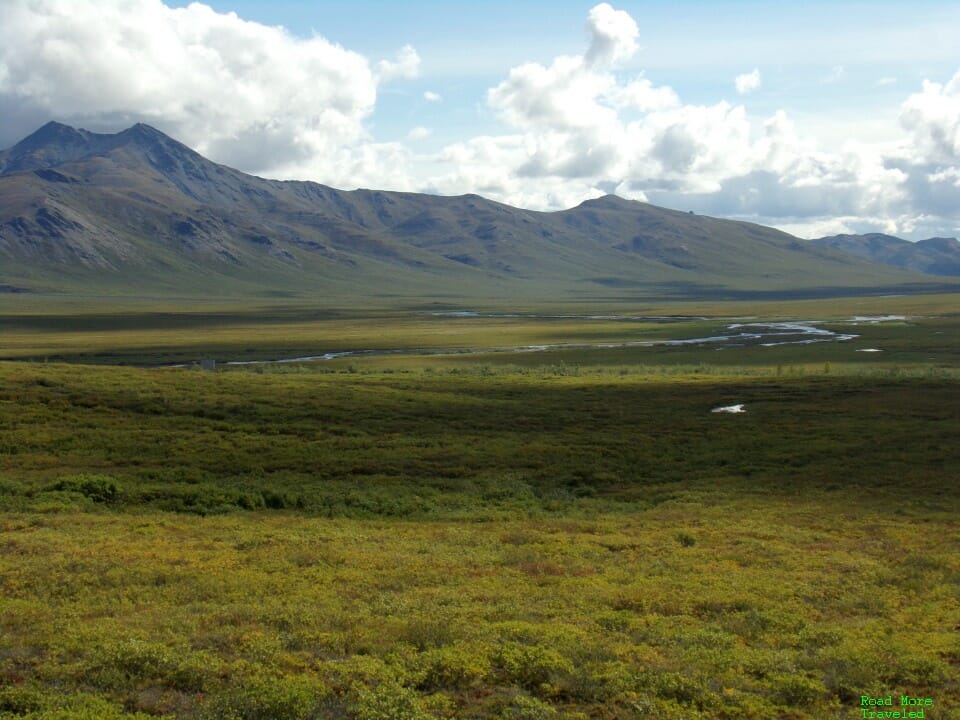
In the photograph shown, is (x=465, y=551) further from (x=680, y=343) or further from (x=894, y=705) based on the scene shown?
(x=680, y=343)

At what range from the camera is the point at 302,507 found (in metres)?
33.6

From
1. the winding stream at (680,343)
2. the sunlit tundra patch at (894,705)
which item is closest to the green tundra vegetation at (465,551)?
the sunlit tundra patch at (894,705)

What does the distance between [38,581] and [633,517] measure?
20.5 m

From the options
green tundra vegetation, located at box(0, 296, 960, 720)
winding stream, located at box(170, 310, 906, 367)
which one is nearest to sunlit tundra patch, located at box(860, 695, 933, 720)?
green tundra vegetation, located at box(0, 296, 960, 720)

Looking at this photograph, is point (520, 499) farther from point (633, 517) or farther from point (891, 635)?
point (891, 635)

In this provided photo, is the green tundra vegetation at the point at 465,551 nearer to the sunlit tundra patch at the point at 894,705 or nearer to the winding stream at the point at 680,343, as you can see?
the sunlit tundra patch at the point at 894,705

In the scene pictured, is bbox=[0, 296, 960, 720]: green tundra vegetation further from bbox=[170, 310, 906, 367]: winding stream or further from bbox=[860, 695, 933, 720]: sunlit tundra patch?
bbox=[170, 310, 906, 367]: winding stream

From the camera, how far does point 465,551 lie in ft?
84.3

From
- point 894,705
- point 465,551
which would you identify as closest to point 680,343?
point 465,551

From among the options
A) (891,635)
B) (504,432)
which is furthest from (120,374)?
(891,635)

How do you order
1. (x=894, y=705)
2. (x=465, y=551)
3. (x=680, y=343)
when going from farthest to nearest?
(x=680, y=343) → (x=465, y=551) → (x=894, y=705)

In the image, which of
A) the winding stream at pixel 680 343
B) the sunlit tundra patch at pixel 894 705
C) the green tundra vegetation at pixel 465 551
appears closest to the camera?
the sunlit tundra patch at pixel 894 705

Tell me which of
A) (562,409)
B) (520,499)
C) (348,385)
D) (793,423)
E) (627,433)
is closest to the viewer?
(520,499)

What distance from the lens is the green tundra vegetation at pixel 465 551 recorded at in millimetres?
14516
